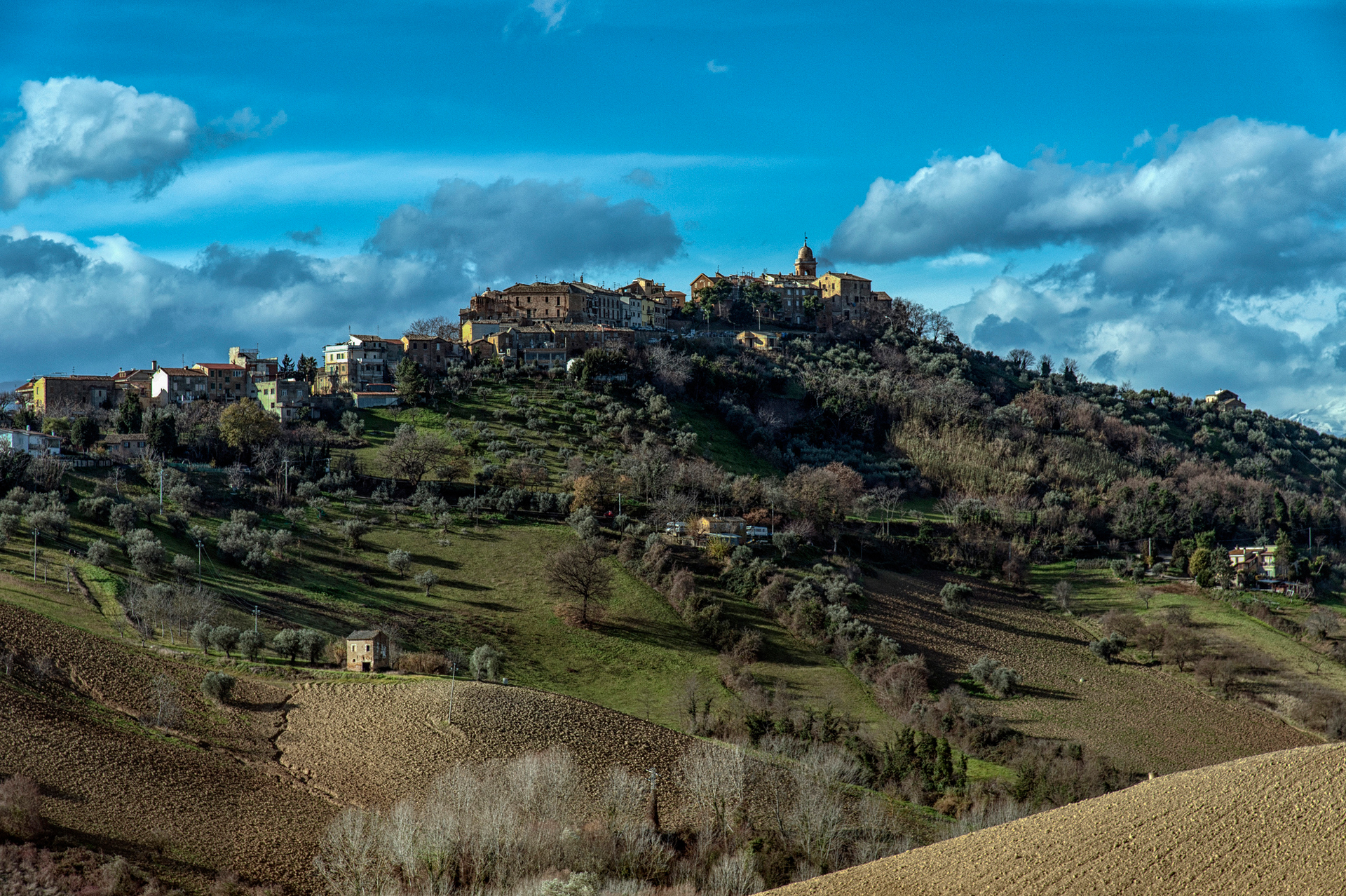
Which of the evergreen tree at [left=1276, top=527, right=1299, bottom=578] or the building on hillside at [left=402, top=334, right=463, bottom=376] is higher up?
the building on hillside at [left=402, top=334, right=463, bottom=376]

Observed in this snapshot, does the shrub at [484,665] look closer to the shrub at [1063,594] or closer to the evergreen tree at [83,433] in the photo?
the shrub at [1063,594]

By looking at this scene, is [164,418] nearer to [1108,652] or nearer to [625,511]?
[625,511]

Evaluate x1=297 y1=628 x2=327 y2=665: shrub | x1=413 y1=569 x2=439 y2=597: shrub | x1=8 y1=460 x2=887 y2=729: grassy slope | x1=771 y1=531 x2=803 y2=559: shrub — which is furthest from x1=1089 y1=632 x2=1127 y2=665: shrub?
x1=297 y1=628 x2=327 y2=665: shrub

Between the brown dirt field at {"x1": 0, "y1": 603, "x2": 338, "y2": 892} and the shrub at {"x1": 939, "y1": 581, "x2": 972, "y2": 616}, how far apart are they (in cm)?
4159

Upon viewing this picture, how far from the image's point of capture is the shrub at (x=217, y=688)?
42250mm

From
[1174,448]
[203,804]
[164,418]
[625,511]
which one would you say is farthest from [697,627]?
[1174,448]

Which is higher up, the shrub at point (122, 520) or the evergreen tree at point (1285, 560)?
the shrub at point (122, 520)

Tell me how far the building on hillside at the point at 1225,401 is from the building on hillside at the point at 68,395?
123m

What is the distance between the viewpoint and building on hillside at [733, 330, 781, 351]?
5148 inches

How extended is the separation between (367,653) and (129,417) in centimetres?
4923

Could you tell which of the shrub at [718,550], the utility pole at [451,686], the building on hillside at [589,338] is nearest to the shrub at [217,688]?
the utility pole at [451,686]

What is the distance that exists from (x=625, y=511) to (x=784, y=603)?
1656 cm

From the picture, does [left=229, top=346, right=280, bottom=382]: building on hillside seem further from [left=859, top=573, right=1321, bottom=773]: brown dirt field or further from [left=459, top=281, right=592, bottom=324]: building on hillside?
[left=859, top=573, right=1321, bottom=773]: brown dirt field

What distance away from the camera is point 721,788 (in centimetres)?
3719
